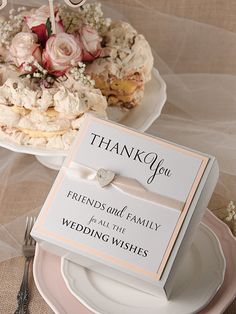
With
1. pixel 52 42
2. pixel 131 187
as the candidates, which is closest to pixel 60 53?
pixel 52 42

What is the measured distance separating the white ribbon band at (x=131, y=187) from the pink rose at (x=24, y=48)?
0.38m

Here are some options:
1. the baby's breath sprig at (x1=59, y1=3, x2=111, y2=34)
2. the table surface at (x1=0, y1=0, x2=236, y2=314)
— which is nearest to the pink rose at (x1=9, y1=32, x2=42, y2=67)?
the baby's breath sprig at (x1=59, y1=3, x2=111, y2=34)

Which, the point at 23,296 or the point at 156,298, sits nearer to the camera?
the point at 156,298

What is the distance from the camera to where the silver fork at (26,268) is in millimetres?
1381

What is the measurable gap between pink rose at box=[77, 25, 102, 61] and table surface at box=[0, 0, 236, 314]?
0.94ft

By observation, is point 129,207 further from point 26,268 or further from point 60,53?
point 60,53

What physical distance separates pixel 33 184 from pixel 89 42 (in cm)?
34

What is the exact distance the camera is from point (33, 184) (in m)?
1.66

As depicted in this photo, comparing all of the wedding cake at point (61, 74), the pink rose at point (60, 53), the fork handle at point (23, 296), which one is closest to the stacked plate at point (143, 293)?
the fork handle at point (23, 296)

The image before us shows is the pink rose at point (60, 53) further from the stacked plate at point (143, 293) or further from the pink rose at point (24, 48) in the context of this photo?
the stacked plate at point (143, 293)

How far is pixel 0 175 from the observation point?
66.2 inches

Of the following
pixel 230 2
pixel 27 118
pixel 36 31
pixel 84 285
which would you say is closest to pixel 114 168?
pixel 84 285

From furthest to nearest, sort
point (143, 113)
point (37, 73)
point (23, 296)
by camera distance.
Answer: point (143, 113), point (37, 73), point (23, 296)

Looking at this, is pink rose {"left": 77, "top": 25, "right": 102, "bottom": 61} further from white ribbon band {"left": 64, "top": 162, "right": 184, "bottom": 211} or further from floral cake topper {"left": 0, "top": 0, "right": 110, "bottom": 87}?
white ribbon band {"left": 64, "top": 162, "right": 184, "bottom": 211}
